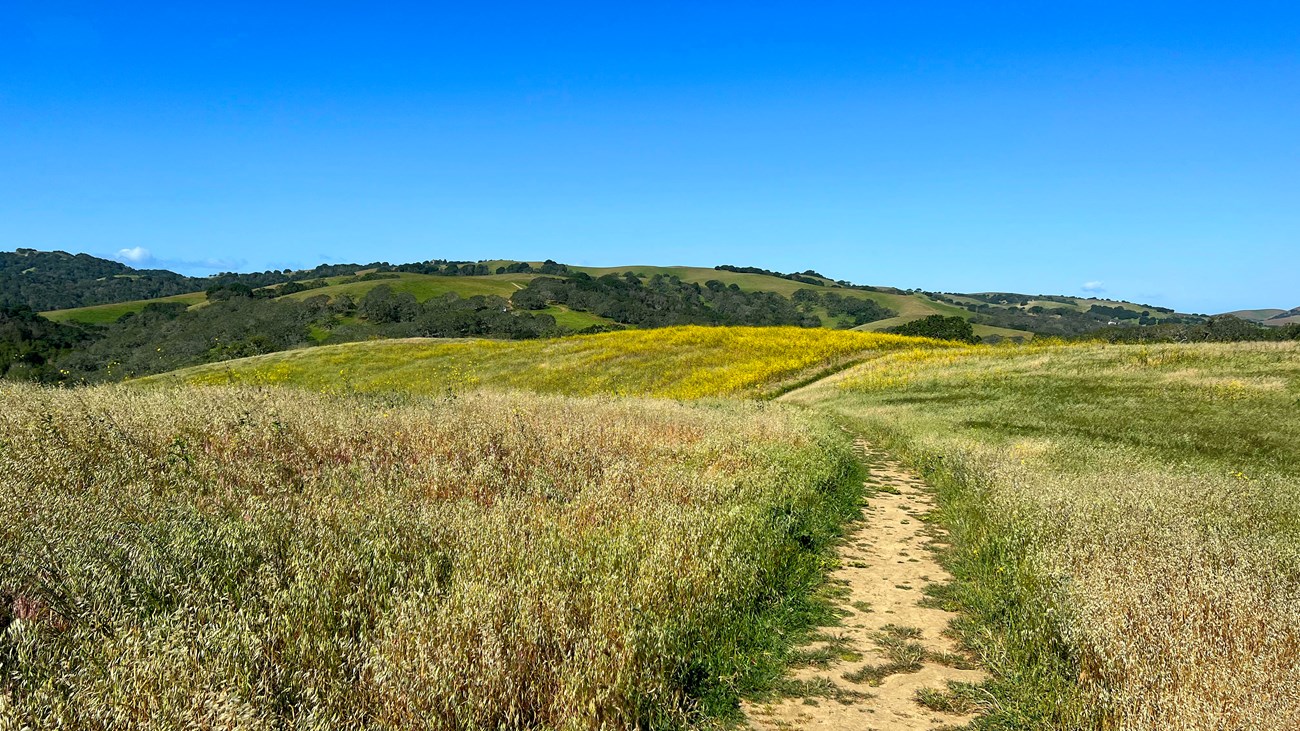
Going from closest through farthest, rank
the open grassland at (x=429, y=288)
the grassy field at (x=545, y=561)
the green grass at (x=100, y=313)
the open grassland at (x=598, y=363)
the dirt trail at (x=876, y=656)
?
1. the grassy field at (x=545, y=561)
2. the dirt trail at (x=876, y=656)
3. the open grassland at (x=598, y=363)
4. the open grassland at (x=429, y=288)
5. the green grass at (x=100, y=313)

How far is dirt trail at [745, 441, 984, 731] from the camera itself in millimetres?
5047

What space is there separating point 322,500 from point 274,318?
10426cm

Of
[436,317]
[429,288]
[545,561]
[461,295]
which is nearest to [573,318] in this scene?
[436,317]

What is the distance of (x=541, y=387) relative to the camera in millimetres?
38000

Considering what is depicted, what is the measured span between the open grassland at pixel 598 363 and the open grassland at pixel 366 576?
24.9 meters

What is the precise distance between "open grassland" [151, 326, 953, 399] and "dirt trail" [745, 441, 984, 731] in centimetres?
2614

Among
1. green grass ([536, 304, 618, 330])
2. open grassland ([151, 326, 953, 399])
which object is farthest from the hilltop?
open grassland ([151, 326, 953, 399])

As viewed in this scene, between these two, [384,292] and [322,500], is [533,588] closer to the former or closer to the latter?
[322,500]

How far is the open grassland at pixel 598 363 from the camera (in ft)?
125

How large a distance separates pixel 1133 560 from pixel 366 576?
24.4 ft

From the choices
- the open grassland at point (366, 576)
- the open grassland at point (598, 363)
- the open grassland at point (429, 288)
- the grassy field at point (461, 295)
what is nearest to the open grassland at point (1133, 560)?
the open grassland at point (366, 576)

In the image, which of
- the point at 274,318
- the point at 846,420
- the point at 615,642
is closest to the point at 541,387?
the point at 846,420

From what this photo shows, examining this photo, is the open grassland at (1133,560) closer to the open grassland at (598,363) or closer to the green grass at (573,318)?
the open grassland at (598,363)

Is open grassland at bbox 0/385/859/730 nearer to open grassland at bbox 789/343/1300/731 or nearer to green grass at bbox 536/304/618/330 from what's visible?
open grassland at bbox 789/343/1300/731
